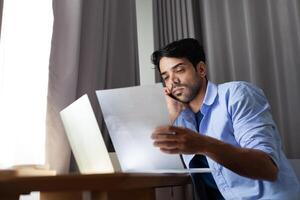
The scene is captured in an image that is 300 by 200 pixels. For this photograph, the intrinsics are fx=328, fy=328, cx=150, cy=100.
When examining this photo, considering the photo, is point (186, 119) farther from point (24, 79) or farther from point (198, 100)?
point (24, 79)

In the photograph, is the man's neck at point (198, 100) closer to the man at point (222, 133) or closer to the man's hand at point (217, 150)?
the man at point (222, 133)

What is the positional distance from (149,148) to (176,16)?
1.16 metres

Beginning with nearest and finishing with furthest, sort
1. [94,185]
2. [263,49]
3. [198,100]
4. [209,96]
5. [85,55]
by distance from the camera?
1. [94,185]
2. [209,96]
3. [198,100]
4. [85,55]
5. [263,49]

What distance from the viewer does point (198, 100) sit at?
1.25m

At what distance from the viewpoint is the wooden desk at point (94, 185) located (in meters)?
0.51

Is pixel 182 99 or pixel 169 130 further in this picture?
pixel 182 99

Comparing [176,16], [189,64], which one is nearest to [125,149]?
[189,64]

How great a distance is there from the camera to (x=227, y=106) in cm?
105

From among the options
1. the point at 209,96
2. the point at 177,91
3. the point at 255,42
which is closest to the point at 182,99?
the point at 177,91

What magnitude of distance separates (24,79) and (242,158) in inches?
36.4

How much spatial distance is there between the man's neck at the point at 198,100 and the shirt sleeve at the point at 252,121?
0.21 meters

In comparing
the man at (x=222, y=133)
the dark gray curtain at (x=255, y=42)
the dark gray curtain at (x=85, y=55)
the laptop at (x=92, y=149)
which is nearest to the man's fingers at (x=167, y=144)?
the man at (x=222, y=133)

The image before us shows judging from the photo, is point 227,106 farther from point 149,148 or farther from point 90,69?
point 90,69

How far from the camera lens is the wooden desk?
0.51 m
